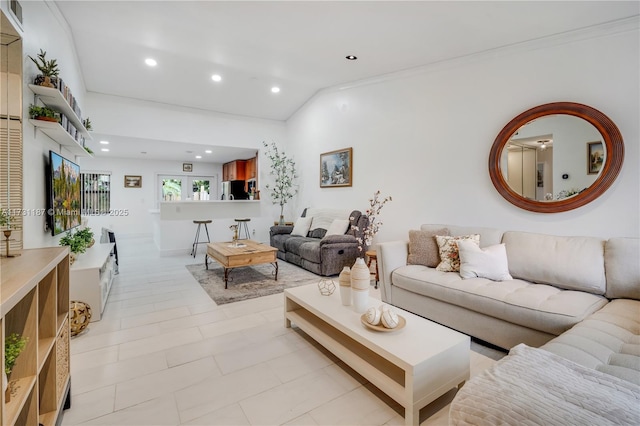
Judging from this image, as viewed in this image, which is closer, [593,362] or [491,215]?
[593,362]

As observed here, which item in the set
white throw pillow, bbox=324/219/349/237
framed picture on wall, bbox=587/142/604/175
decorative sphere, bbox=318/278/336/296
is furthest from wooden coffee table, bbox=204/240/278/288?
framed picture on wall, bbox=587/142/604/175

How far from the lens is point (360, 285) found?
6.69ft

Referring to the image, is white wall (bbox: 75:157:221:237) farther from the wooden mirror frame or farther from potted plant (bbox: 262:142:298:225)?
the wooden mirror frame

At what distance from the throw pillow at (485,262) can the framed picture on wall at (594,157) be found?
3.42 feet

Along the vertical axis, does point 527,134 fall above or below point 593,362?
above

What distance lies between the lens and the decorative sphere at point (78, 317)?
2.42 m

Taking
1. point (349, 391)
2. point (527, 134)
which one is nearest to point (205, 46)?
point (527, 134)

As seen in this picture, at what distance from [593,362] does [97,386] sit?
2.72 meters

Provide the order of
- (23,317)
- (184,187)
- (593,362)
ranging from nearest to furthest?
(23,317) → (593,362) → (184,187)

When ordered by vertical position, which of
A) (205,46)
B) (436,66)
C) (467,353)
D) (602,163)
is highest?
(205,46)

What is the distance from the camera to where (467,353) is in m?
1.71

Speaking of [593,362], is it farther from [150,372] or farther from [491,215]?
[150,372]

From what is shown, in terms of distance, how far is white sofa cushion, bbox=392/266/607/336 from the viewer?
189 centimetres

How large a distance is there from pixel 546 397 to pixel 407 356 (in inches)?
24.3
